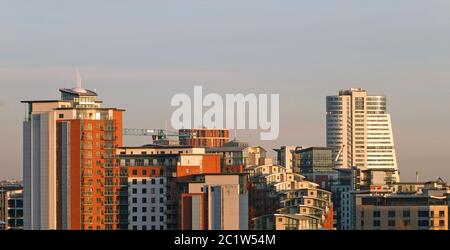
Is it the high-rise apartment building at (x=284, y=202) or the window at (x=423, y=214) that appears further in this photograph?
the high-rise apartment building at (x=284, y=202)

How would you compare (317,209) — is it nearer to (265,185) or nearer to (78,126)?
(265,185)

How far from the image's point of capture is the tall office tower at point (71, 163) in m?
21.0

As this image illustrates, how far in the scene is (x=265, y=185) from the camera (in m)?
22.3

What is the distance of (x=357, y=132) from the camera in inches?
1412

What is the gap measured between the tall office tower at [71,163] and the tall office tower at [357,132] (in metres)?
8.12

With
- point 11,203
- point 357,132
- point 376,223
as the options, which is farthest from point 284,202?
point 357,132

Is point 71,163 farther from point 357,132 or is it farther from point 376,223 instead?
point 357,132

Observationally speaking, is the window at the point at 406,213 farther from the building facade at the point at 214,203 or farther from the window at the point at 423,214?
Answer: the building facade at the point at 214,203

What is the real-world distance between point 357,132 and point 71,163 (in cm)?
A: 1511

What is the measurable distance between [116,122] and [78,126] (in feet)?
3.36

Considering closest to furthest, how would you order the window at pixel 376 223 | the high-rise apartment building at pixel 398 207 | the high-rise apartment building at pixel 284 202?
the window at pixel 376 223 → the high-rise apartment building at pixel 398 207 → the high-rise apartment building at pixel 284 202

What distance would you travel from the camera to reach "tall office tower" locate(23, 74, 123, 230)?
68.9ft

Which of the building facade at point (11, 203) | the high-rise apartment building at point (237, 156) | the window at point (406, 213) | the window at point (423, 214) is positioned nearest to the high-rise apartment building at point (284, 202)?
the high-rise apartment building at point (237, 156)
